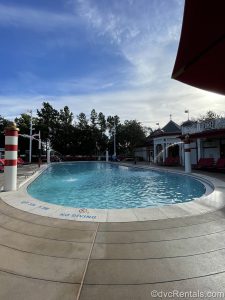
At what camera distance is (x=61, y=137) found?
40.1 meters

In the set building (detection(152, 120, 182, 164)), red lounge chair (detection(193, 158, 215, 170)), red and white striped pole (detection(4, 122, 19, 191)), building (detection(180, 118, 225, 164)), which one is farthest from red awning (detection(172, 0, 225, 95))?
building (detection(152, 120, 182, 164))

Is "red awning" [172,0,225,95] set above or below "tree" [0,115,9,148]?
below

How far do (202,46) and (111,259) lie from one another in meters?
2.95

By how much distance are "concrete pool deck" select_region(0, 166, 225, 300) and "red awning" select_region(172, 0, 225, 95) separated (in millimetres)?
2278

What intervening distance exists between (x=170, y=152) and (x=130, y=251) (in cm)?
2356

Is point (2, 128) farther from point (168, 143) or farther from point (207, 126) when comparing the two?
point (207, 126)

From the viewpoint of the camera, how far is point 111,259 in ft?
11.0

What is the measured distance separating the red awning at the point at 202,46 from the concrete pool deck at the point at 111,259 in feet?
7.47

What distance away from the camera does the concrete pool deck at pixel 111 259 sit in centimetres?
259

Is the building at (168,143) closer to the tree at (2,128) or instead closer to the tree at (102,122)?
the tree at (102,122)

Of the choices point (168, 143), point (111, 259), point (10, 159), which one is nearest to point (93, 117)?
point (168, 143)

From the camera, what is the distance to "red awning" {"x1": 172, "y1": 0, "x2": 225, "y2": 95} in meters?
1.67

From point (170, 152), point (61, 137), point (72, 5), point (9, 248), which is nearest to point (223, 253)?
point (9, 248)

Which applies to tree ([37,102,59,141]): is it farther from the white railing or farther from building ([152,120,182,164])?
the white railing
